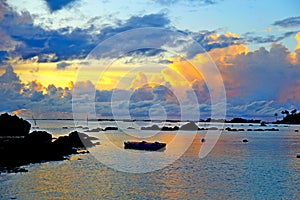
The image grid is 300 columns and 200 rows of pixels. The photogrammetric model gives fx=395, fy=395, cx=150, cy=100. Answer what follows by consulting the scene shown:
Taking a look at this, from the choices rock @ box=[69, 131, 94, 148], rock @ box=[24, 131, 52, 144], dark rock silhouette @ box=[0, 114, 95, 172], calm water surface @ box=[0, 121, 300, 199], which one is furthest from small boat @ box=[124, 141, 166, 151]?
rock @ box=[24, 131, 52, 144]

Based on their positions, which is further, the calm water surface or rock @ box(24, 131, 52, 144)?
rock @ box(24, 131, 52, 144)

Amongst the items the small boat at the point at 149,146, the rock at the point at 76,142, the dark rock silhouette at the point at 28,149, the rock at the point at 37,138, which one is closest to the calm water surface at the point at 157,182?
the dark rock silhouette at the point at 28,149

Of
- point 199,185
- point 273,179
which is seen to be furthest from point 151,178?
point 273,179

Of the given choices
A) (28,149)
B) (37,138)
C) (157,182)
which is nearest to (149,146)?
(37,138)

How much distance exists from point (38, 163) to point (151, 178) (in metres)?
21.6

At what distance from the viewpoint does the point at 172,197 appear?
39.4 m

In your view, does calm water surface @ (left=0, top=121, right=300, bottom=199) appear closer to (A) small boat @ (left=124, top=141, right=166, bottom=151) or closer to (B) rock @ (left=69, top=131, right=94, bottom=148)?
(B) rock @ (left=69, top=131, right=94, bottom=148)

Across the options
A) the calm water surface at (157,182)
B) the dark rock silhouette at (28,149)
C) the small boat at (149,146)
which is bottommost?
the calm water surface at (157,182)

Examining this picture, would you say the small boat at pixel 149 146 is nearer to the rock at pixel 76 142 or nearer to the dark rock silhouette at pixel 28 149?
the rock at pixel 76 142

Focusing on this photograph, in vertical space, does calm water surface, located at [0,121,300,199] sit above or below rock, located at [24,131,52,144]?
below

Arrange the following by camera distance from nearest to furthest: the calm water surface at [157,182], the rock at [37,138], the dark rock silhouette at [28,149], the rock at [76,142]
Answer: the calm water surface at [157,182]
the dark rock silhouette at [28,149]
the rock at [37,138]
the rock at [76,142]

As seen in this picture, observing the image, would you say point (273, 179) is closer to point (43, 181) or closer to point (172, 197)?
point (172, 197)

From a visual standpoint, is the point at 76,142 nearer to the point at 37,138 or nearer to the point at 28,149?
the point at 37,138

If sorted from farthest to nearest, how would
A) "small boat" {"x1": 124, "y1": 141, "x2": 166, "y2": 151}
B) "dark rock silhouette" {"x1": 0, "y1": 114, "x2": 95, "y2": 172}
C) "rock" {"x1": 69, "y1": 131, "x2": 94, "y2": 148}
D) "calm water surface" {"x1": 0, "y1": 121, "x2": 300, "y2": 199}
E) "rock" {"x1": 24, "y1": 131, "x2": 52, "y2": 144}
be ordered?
"small boat" {"x1": 124, "y1": 141, "x2": 166, "y2": 151}
"rock" {"x1": 69, "y1": 131, "x2": 94, "y2": 148}
"rock" {"x1": 24, "y1": 131, "x2": 52, "y2": 144}
"dark rock silhouette" {"x1": 0, "y1": 114, "x2": 95, "y2": 172}
"calm water surface" {"x1": 0, "y1": 121, "x2": 300, "y2": 199}
